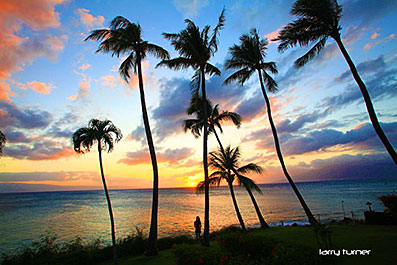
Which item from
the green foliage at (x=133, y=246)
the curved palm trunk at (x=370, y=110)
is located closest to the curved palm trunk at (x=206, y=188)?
the green foliage at (x=133, y=246)

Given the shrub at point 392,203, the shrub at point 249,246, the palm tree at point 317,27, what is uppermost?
the palm tree at point 317,27

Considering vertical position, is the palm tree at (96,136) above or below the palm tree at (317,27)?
below

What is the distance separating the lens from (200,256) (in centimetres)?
547

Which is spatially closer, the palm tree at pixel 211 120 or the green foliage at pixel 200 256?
the green foliage at pixel 200 256

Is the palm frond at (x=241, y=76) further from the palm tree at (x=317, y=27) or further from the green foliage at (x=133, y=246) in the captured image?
the green foliage at (x=133, y=246)

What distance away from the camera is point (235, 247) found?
23.4ft

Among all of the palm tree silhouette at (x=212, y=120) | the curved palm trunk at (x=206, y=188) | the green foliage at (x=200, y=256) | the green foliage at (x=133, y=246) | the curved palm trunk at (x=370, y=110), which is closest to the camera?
the green foliage at (x=200, y=256)

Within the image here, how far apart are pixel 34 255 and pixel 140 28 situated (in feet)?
48.0

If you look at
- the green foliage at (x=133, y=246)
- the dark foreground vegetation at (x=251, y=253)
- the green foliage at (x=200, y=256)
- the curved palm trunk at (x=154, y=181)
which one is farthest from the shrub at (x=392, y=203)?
the green foliage at (x=133, y=246)

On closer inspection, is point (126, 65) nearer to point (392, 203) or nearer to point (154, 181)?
point (154, 181)

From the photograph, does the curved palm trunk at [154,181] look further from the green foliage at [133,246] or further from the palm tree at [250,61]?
the palm tree at [250,61]

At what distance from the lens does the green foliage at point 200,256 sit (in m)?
5.12

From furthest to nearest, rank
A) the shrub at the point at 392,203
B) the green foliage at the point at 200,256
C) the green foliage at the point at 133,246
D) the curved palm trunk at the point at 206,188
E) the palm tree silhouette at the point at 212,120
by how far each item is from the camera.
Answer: the palm tree silhouette at the point at 212,120 < the green foliage at the point at 133,246 < the shrub at the point at 392,203 < the curved palm trunk at the point at 206,188 < the green foliage at the point at 200,256

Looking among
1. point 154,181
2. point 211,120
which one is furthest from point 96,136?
point 211,120
